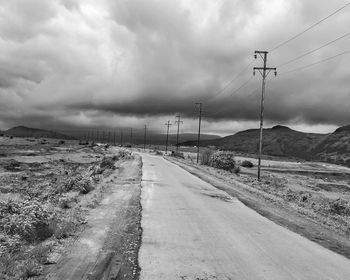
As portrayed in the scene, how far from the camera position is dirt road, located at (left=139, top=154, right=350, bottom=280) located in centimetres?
781

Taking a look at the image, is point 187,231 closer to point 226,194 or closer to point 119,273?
point 119,273

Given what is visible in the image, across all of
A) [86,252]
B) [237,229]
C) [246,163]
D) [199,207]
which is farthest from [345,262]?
[246,163]

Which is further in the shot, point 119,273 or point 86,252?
point 86,252

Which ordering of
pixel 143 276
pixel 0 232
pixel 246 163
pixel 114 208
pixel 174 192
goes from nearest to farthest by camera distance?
pixel 143 276, pixel 0 232, pixel 114 208, pixel 174 192, pixel 246 163

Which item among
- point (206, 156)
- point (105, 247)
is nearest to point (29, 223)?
point (105, 247)

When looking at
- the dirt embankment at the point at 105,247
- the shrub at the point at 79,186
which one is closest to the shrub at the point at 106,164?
the shrub at the point at 79,186

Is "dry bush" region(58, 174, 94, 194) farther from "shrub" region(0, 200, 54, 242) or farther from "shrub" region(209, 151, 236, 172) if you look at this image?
"shrub" region(209, 151, 236, 172)

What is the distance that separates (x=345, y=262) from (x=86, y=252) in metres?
6.09

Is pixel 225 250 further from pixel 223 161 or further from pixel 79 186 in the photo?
pixel 223 161

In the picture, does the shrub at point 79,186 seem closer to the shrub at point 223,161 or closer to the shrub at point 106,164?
the shrub at point 106,164

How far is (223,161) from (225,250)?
4871 cm

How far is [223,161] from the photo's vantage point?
57719 mm

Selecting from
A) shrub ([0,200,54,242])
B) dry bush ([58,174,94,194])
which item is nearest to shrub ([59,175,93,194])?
dry bush ([58,174,94,194])

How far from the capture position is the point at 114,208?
48.5 ft
